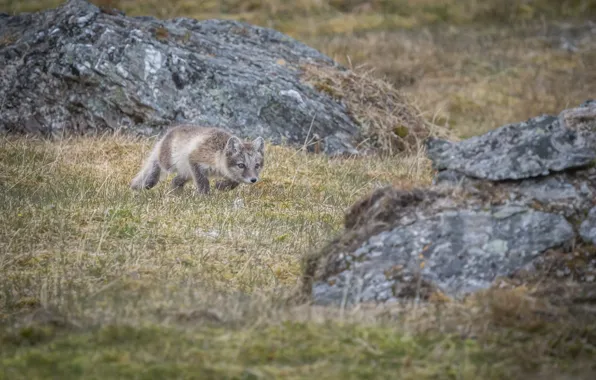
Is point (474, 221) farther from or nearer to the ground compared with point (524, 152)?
nearer to the ground

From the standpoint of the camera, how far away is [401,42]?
31906 millimetres

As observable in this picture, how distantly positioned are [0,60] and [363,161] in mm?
7906

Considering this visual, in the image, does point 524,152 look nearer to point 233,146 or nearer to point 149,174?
point 233,146

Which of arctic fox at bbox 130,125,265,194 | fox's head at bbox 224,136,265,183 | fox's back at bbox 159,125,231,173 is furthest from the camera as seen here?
fox's back at bbox 159,125,231,173

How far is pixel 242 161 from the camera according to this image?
40.5 ft

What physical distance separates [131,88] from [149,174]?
13.0ft

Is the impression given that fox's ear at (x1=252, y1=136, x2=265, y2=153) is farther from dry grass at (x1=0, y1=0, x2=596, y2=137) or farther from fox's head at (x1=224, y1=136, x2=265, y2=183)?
dry grass at (x1=0, y1=0, x2=596, y2=137)

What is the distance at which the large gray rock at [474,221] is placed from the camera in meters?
6.79

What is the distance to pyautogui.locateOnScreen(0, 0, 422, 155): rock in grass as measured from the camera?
1659cm

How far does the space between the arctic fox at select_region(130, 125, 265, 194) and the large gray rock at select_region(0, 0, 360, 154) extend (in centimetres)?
348

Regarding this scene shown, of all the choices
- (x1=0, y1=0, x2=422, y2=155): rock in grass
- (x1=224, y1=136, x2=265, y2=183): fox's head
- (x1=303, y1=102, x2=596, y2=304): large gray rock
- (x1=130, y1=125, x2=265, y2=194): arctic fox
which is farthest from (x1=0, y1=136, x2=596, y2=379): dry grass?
(x1=0, y1=0, x2=422, y2=155): rock in grass

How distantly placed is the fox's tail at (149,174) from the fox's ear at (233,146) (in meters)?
1.37

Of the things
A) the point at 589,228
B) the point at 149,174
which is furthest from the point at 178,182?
the point at 589,228

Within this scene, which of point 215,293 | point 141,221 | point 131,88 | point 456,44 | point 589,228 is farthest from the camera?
point 456,44
